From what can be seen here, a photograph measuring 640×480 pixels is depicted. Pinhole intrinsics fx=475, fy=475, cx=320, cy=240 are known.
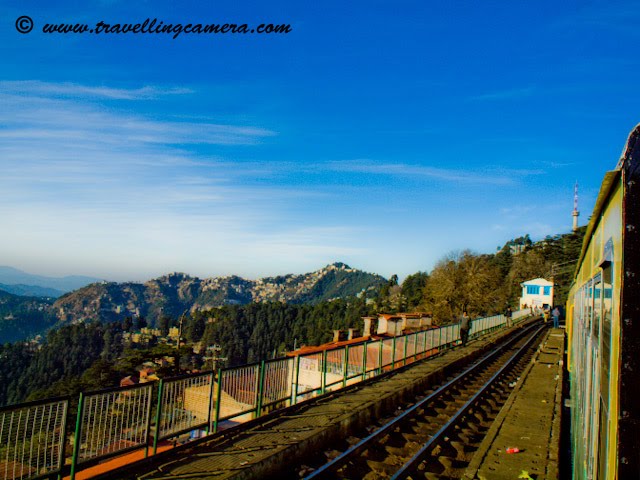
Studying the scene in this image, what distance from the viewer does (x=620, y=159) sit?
6.68 feet

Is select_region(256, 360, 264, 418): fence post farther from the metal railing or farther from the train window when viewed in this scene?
the train window

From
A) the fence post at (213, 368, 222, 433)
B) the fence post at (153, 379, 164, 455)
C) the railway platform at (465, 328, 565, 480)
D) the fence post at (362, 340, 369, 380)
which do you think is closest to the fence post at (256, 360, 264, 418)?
the fence post at (213, 368, 222, 433)

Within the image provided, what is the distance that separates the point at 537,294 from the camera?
7550 centimetres

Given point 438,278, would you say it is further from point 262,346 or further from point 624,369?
point 262,346

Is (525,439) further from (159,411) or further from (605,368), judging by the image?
(605,368)

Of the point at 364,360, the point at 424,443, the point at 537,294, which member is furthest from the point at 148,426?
the point at 537,294

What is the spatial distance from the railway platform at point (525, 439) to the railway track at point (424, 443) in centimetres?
66

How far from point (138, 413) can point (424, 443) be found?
212 inches

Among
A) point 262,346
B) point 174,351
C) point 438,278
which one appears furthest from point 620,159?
point 262,346

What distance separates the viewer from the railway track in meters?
7.70

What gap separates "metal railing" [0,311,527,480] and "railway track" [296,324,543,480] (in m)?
2.36

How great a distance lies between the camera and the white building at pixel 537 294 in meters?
73.6

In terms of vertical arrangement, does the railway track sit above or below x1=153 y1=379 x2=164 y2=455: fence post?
below

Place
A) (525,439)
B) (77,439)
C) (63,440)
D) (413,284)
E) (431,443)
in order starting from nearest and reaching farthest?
(63,440), (77,439), (525,439), (431,443), (413,284)
